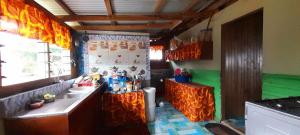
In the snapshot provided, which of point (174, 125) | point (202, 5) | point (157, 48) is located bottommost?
point (174, 125)

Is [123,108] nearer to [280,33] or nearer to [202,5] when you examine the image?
[202,5]

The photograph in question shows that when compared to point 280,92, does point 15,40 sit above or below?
above

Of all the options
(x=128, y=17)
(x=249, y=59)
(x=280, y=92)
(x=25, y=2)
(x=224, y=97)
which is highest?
(x=128, y=17)

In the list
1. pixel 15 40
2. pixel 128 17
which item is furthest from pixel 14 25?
pixel 128 17

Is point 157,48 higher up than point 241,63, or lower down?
higher up

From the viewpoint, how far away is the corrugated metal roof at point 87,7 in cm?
269

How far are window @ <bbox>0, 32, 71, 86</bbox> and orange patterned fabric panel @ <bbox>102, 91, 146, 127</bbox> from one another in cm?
105

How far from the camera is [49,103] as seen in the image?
1946 mm

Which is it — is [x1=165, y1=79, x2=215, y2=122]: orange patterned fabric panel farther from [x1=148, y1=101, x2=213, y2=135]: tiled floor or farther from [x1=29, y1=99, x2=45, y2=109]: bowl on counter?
[x1=29, y1=99, x2=45, y2=109]: bowl on counter

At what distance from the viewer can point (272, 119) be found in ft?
A: 3.73

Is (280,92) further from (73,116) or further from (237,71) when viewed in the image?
(73,116)

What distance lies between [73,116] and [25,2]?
124cm

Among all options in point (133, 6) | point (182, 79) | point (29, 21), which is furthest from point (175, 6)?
point (29, 21)

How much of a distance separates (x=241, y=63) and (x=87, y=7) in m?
2.73
